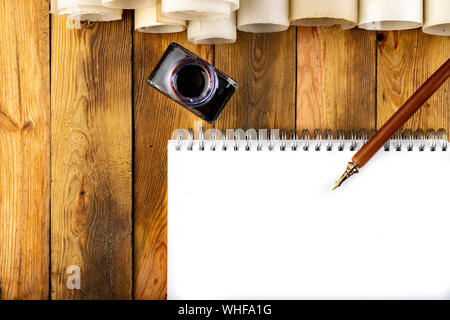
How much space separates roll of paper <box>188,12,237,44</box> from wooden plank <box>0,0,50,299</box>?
0.24 metres

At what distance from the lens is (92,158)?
661mm

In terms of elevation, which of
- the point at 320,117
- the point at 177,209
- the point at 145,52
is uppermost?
the point at 145,52

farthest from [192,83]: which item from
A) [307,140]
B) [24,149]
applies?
[24,149]

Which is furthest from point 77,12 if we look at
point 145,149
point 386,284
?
point 386,284

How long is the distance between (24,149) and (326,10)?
50 centimetres

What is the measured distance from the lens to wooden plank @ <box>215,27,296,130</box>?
66cm

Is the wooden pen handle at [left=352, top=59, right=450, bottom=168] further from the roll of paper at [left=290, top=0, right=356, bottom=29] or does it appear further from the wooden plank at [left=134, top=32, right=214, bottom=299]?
the wooden plank at [left=134, top=32, right=214, bottom=299]

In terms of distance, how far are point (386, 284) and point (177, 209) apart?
0.33m

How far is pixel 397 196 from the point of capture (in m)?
0.61

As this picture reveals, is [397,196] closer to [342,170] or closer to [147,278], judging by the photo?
[342,170]

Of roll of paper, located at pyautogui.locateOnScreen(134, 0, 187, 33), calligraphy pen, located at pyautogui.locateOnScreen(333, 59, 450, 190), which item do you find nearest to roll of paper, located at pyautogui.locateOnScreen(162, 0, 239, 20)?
roll of paper, located at pyautogui.locateOnScreen(134, 0, 187, 33)

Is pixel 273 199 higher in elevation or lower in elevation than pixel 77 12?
lower

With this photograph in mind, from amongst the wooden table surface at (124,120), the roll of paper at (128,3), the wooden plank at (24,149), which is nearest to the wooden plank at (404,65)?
the wooden table surface at (124,120)

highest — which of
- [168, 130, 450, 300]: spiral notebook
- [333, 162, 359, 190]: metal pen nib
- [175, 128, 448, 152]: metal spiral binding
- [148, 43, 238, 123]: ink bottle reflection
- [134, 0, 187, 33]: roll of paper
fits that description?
[134, 0, 187, 33]: roll of paper
